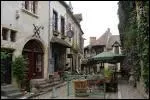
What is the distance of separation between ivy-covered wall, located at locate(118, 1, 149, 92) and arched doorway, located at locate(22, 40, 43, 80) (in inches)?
212

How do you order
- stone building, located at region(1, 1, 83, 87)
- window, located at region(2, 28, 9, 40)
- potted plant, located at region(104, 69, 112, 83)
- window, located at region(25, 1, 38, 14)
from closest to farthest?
window, located at region(2, 28, 9, 40)
stone building, located at region(1, 1, 83, 87)
potted plant, located at region(104, 69, 112, 83)
window, located at region(25, 1, 38, 14)

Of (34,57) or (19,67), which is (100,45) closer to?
(34,57)

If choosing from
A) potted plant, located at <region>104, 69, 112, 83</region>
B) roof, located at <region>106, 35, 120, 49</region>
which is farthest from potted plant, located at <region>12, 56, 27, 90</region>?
roof, located at <region>106, 35, 120, 49</region>

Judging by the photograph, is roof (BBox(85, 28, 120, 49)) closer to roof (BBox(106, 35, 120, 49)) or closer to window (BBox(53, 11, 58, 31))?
roof (BBox(106, 35, 120, 49))

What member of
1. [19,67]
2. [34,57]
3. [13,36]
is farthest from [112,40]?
[19,67]

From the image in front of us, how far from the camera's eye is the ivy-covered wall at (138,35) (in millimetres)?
12016

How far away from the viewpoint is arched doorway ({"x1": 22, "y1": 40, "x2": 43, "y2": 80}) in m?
17.2

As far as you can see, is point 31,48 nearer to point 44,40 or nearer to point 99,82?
point 44,40

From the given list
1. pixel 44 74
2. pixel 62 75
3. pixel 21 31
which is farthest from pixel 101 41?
pixel 21 31

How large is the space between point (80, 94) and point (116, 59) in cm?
717

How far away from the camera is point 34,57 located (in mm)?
18031

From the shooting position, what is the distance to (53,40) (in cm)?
2009

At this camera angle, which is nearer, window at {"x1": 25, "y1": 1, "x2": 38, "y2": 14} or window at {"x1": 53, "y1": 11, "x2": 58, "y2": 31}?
window at {"x1": 25, "y1": 1, "x2": 38, "y2": 14}

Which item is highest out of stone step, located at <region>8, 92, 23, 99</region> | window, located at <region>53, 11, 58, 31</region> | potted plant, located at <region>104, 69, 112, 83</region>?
window, located at <region>53, 11, 58, 31</region>
